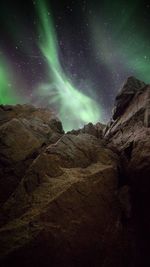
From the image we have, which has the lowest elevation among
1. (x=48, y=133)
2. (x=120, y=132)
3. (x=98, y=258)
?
(x=98, y=258)

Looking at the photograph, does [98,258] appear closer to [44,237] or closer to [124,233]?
[124,233]

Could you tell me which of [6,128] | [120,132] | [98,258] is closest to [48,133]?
[6,128]

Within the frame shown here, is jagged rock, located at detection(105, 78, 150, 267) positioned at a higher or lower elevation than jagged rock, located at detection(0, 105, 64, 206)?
lower

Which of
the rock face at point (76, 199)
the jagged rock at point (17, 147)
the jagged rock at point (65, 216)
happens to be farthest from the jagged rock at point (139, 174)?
the jagged rock at point (17, 147)

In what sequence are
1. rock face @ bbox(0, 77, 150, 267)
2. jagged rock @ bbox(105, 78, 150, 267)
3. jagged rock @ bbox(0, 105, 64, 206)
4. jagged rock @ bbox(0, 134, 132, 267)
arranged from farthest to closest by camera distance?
jagged rock @ bbox(0, 105, 64, 206) → jagged rock @ bbox(105, 78, 150, 267) → rock face @ bbox(0, 77, 150, 267) → jagged rock @ bbox(0, 134, 132, 267)

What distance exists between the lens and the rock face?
8.02m

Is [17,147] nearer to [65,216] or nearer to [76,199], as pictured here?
[76,199]

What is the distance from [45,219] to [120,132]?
10.3 m

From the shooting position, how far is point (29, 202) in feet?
31.1

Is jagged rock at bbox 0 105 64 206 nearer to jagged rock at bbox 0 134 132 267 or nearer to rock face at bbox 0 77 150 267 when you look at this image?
rock face at bbox 0 77 150 267

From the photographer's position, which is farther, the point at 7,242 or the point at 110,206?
the point at 110,206

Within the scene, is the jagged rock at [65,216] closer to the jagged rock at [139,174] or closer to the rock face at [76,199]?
the rock face at [76,199]

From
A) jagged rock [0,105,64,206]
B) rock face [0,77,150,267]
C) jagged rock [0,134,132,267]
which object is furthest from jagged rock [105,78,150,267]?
jagged rock [0,105,64,206]

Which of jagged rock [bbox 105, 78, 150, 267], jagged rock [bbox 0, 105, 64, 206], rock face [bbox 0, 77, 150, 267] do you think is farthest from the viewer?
jagged rock [bbox 0, 105, 64, 206]
